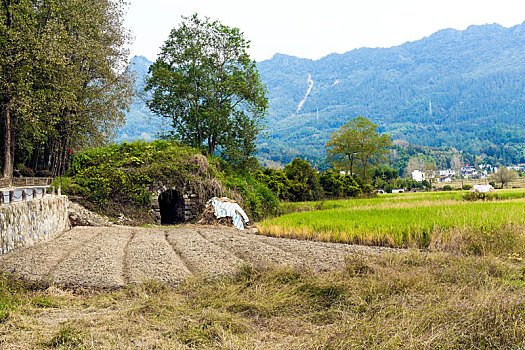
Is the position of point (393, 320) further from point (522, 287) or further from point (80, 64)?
point (80, 64)

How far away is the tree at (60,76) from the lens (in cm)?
1642

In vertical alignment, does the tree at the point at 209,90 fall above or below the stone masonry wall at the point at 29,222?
above

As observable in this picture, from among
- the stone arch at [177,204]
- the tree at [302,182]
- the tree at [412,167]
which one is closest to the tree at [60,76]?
the stone arch at [177,204]

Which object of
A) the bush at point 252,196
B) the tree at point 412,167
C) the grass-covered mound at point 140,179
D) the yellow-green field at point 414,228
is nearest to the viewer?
the yellow-green field at point 414,228

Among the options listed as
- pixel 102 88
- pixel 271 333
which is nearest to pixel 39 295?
pixel 271 333

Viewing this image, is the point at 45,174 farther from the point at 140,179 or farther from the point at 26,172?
the point at 140,179

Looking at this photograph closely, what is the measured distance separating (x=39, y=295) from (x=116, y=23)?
922 inches

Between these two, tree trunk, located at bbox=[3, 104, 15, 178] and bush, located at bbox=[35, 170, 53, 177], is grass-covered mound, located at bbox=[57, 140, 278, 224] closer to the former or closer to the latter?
tree trunk, located at bbox=[3, 104, 15, 178]

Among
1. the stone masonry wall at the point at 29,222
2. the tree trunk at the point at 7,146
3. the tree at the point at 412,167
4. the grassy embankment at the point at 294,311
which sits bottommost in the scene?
the grassy embankment at the point at 294,311

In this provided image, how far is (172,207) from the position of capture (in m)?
19.6

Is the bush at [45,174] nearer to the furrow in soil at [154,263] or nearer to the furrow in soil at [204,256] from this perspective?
the furrow in soil at [204,256]

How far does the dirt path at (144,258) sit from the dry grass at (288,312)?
0.50 meters

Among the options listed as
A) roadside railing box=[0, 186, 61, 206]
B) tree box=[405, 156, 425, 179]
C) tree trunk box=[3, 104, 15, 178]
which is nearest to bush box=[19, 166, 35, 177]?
tree trunk box=[3, 104, 15, 178]

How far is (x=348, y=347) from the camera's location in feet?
12.6
